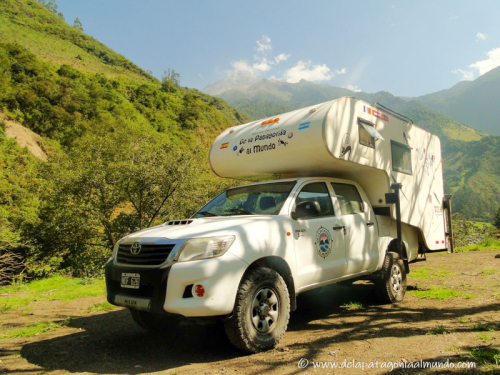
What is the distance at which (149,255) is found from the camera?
3.30m

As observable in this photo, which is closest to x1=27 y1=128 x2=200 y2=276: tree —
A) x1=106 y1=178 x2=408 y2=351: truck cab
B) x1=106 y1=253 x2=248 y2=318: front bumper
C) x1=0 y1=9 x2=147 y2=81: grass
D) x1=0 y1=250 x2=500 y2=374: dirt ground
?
x1=0 y1=250 x2=500 y2=374: dirt ground

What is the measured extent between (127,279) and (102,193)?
42.8 ft

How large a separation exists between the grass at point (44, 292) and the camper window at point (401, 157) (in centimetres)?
647

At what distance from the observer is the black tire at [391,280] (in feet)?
17.6

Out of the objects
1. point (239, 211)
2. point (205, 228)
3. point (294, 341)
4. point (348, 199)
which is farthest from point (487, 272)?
point (205, 228)

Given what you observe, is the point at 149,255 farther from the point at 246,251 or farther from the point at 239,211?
the point at 239,211

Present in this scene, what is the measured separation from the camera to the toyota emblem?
3.39m

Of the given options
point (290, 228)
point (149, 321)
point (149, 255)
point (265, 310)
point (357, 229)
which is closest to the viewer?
point (149, 255)

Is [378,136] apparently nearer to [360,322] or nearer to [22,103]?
[360,322]

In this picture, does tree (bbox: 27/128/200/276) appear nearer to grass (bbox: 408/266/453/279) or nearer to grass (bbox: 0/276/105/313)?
grass (bbox: 0/276/105/313)

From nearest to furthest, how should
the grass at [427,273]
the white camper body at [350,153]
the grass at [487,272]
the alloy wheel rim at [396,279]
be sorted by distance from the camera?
the white camper body at [350,153] → the alloy wheel rim at [396,279] → the grass at [487,272] → the grass at [427,273]

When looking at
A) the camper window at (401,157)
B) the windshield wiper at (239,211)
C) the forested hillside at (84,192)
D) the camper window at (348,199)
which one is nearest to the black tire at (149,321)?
the windshield wiper at (239,211)

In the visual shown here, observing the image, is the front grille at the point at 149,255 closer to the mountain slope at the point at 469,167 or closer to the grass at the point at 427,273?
the grass at the point at 427,273

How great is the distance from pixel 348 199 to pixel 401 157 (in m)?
1.60
